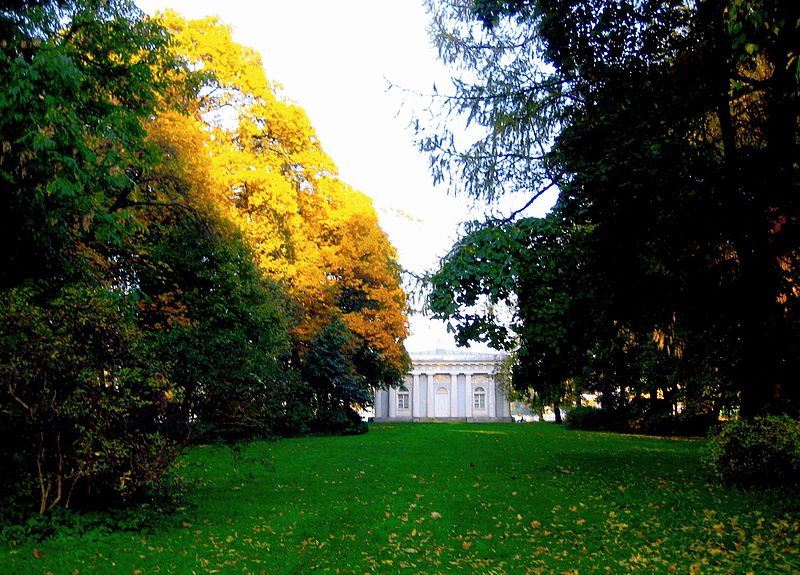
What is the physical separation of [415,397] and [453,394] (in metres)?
4.40

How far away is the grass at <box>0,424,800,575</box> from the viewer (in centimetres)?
651

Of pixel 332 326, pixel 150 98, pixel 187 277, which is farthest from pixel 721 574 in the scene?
pixel 332 326

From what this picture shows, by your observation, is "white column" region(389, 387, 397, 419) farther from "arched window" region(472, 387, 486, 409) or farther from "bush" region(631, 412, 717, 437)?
"bush" region(631, 412, 717, 437)

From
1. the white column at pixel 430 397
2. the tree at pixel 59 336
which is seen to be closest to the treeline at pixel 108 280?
the tree at pixel 59 336

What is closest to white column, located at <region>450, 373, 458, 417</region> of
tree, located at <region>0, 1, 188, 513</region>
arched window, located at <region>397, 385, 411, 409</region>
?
arched window, located at <region>397, 385, 411, 409</region>

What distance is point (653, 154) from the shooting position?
10016mm

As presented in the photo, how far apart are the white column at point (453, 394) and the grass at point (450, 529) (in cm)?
6070

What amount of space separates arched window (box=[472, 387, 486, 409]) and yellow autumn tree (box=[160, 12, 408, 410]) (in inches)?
1746

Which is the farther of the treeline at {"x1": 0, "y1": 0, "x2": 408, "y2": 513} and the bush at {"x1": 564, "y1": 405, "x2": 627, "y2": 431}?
the bush at {"x1": 564, "y1": 405, "x2": 627, "y2": 431}

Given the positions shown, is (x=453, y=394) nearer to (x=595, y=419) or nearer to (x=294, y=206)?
(x=595, y=419)

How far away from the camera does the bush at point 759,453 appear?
10570 mm

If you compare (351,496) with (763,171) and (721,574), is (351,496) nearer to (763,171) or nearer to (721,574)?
(721,574)

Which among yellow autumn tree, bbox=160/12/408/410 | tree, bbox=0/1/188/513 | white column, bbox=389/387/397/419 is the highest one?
yellow autumn tree, bbox=160/12/408/410

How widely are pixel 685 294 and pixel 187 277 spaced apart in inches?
485
